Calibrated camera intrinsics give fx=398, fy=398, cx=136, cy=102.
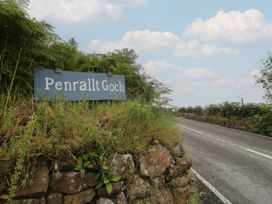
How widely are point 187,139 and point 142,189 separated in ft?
35.5

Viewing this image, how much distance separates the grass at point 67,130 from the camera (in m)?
4.38

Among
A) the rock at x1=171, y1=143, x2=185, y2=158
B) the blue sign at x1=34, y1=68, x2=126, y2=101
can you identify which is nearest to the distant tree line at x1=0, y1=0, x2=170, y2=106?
the blue sign at x1=34, y1=68, x2=126, y2=101

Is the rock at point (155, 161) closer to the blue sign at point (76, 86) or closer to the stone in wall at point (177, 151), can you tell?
the stone in wall at point (177, 151)

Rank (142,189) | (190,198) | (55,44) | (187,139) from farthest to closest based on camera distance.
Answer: (187,139) < (55,44) < (190,198) < (142,189)

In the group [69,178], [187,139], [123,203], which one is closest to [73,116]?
[69,178]

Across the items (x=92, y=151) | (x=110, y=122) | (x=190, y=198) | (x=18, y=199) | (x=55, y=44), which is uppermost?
(x=55, y=44)

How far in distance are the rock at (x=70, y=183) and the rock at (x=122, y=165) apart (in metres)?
0.45

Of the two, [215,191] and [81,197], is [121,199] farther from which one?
[215,191]

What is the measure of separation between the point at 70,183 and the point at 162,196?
173 centimetres

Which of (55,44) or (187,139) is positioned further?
(187,139)

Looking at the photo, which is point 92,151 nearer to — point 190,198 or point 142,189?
point 142,189

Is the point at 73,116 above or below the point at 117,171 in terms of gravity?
above

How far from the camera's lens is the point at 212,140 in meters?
16.2

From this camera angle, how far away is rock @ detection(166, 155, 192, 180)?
6309 mm
